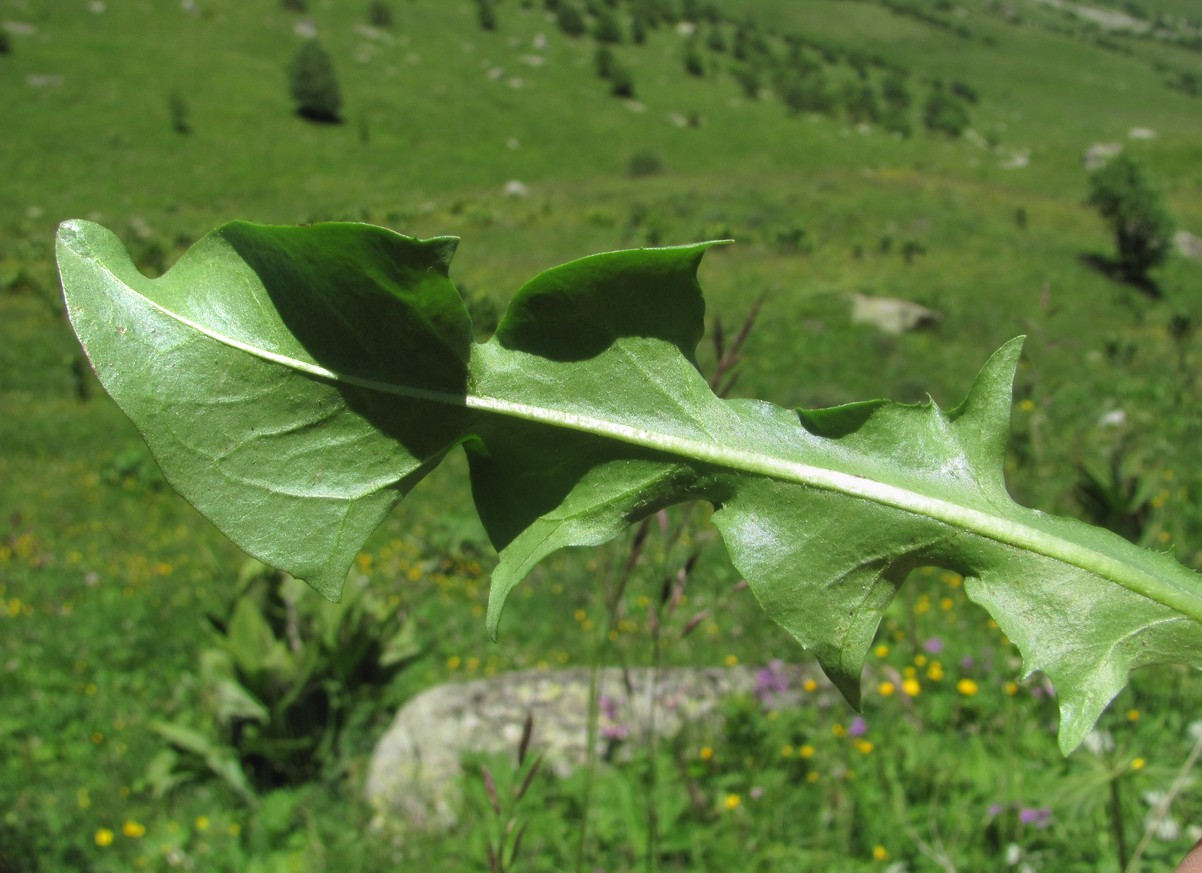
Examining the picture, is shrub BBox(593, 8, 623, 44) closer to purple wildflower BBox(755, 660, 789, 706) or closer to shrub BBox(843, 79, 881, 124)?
shrub BBox(843, 79, 881, 124)

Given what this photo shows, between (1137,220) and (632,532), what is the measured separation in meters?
19.5

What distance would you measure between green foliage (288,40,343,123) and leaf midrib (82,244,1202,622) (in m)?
35.6

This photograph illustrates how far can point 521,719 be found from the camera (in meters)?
3.75

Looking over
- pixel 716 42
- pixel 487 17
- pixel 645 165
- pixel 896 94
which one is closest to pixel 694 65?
pixel 716 42

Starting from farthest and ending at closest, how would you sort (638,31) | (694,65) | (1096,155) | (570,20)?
(638,31) → (694,65) → (570,20) → (1096,155)

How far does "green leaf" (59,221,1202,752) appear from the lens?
65cm

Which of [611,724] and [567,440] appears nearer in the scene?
[567,440]

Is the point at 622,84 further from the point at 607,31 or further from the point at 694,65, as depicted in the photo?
the point at 694,65

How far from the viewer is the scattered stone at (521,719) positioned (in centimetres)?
333

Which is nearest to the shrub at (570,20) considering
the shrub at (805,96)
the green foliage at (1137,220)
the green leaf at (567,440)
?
the shrub at (805,96)

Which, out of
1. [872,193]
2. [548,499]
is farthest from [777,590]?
[872,193]

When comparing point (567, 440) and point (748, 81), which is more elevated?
point (567, 440)

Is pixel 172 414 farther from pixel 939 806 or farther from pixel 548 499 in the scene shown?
pixel 939 806

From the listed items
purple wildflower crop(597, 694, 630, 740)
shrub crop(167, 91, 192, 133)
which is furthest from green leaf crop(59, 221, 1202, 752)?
shrub crop(167, 91, 192, 133)
